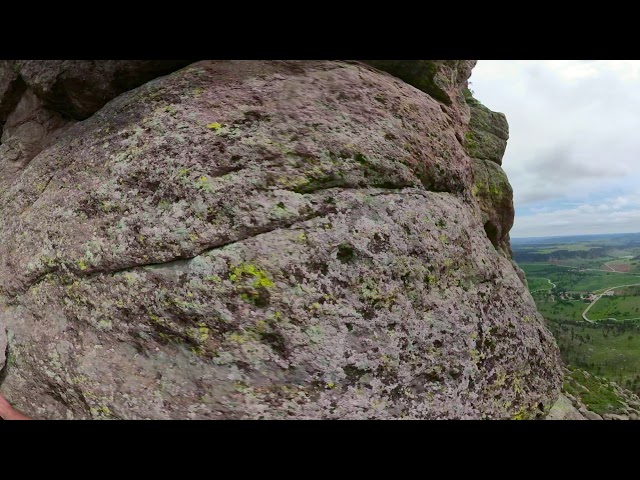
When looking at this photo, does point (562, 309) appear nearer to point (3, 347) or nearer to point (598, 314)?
point (598, 314)

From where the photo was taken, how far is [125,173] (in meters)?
6.66

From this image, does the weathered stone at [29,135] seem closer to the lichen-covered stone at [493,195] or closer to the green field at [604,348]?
the lichen-covered stone at [493,195]

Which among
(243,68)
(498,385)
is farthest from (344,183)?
(498,385)

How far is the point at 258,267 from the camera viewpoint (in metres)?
5.84

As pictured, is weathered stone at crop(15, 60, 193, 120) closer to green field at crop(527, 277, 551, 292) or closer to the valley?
the valley

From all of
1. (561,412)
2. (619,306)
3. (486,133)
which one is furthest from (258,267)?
(619,306)

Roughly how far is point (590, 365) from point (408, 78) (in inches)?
3987

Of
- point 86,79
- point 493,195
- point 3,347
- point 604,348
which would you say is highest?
point 86,79

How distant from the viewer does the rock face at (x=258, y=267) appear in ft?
18.7

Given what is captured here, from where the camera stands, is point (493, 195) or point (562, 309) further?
point (562, 309)

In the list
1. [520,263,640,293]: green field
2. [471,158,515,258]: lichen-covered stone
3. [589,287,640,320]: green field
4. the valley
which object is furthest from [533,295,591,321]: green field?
[471,158,515,258]: lichen-covered stone

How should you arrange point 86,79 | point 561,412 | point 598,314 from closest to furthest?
point 561,412
point 86,79
point 598,314

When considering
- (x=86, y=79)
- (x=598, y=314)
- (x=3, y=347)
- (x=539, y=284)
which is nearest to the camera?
(x=3, y=347)

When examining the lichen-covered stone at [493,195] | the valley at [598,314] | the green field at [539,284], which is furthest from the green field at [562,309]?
the lichen-covered stone at [493,195]
